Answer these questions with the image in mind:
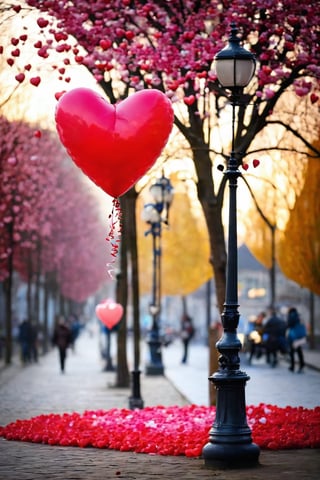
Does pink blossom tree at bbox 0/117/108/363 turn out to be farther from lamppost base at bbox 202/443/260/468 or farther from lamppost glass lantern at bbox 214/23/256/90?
lamppost base at bbox 202/443/260/468

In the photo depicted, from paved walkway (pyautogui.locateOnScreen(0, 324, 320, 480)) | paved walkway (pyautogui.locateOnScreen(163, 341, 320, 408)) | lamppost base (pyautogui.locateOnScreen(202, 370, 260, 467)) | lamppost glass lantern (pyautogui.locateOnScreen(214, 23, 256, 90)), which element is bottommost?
paved walkway (pyautogui.locateOnScreen(0, 324, 320, 480))

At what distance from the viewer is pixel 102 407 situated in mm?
24266

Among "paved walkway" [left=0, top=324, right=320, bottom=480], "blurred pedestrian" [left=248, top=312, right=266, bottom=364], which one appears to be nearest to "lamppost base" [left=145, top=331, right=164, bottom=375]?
"paved walkway" [left=0, top=324, right=320, bottom=480]

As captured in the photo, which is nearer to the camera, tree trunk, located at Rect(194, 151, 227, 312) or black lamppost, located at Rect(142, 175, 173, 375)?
tree trunk, located at Rect(194, 151, 227, 312)

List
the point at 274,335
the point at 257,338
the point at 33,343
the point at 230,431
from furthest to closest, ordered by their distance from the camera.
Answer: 1. the point at 33,343
2. the point at 257,338
3. the point at 274,335
4. the point at 230,431

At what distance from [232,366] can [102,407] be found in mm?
10698

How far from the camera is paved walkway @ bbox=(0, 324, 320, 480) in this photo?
13.1m

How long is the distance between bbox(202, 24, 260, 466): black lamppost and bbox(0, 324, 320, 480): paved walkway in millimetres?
267

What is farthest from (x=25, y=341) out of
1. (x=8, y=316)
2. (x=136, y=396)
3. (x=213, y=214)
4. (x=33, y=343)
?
(x=213, y=214)

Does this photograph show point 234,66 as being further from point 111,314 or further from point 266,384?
point 111,314

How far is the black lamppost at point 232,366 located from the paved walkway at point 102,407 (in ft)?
0.88

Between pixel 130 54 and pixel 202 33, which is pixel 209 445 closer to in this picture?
pixel 130 54

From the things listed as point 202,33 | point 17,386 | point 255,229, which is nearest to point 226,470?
point 202,33

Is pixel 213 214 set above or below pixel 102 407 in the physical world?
above
